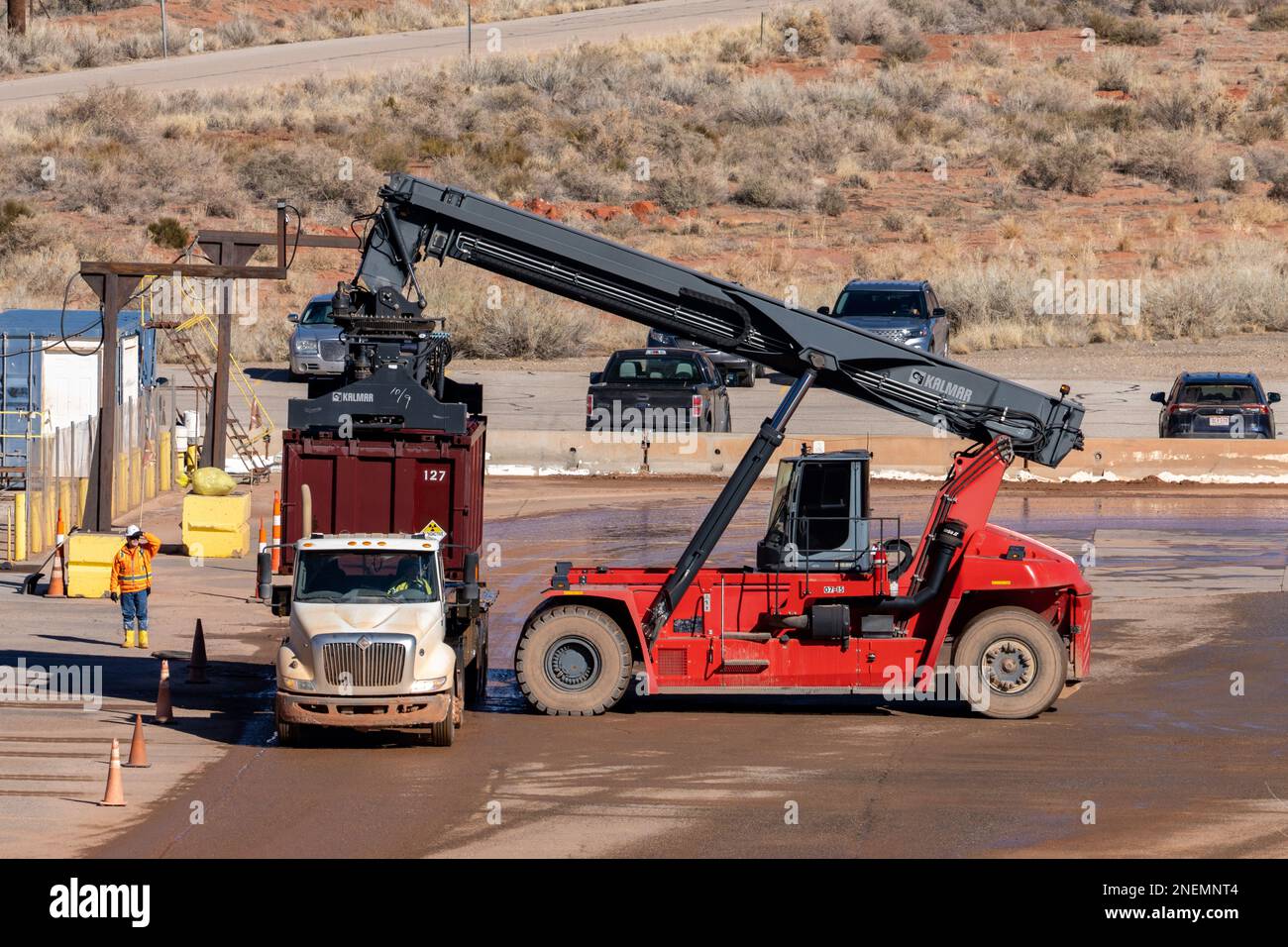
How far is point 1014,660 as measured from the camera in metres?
17.2

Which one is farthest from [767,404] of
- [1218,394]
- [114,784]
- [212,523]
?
[114,784]

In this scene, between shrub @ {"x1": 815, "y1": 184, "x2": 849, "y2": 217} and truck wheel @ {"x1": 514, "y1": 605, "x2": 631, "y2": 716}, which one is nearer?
truck wheel @ {"x1": 514, "y1": 605, "x2": 631, "y2": 716}

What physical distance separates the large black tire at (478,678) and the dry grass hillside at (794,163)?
1187 inches

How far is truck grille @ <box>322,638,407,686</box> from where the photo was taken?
15.6 metres

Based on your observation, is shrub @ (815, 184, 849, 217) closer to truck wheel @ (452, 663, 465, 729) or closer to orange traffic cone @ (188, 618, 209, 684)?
orange traffic cone @ (188, 618, 209, 684)

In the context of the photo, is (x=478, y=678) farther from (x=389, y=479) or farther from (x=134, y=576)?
(x=134, y=576)

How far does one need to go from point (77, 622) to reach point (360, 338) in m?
6.69

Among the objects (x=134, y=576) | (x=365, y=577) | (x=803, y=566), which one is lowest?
(x=134, y=576)

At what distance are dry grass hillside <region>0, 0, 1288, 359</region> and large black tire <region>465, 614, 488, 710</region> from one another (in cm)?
3015

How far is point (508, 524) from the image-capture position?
29.2 metres

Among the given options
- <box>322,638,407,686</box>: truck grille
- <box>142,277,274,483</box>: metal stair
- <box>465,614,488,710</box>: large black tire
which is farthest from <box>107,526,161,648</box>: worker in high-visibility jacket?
<box>142,277,274,483</box>: metal stair

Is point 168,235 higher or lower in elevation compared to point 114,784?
higher

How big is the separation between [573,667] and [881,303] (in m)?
26.7

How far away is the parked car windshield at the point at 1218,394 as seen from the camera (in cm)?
3400
